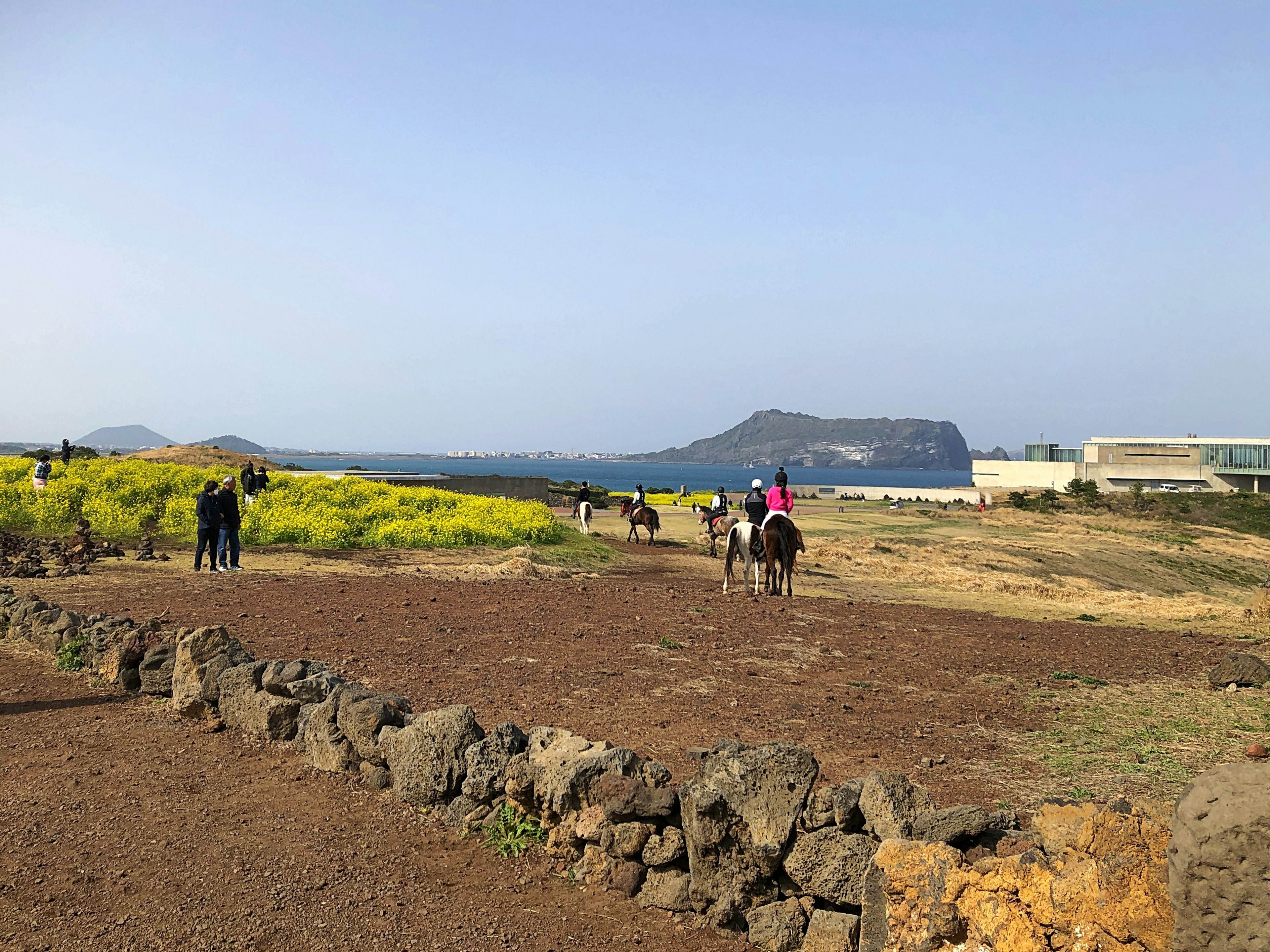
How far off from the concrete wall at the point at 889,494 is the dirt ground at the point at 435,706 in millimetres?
62729

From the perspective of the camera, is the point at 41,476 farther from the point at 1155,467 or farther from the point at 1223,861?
the point at 1155,467

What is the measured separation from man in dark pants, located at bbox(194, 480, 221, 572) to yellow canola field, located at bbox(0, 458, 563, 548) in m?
4.46

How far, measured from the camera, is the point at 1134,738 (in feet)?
29.2

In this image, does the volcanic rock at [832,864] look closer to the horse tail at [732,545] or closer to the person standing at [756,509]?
the horse tail at [732,545]

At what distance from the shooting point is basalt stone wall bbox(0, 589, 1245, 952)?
3.62m

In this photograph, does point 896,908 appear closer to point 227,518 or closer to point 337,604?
point 337,604

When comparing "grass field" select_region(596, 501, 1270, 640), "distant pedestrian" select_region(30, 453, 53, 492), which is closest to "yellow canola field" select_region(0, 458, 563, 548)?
"distant pedestrian" select_region(30, 453, 53, 492)

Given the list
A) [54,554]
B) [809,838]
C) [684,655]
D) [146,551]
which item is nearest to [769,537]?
[684,655]

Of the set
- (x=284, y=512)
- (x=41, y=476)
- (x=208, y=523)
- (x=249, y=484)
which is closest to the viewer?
(x=208, y=523)

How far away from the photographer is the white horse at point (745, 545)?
1969 cm

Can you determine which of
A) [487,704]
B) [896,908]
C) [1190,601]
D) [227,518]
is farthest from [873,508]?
[896,908]

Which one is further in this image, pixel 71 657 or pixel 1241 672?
pixel 1241 672

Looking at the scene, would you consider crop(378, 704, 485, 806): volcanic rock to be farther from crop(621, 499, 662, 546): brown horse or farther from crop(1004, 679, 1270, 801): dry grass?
crop(621, 499, 662, 546): brown horse

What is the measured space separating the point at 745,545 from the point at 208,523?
11233 mm
